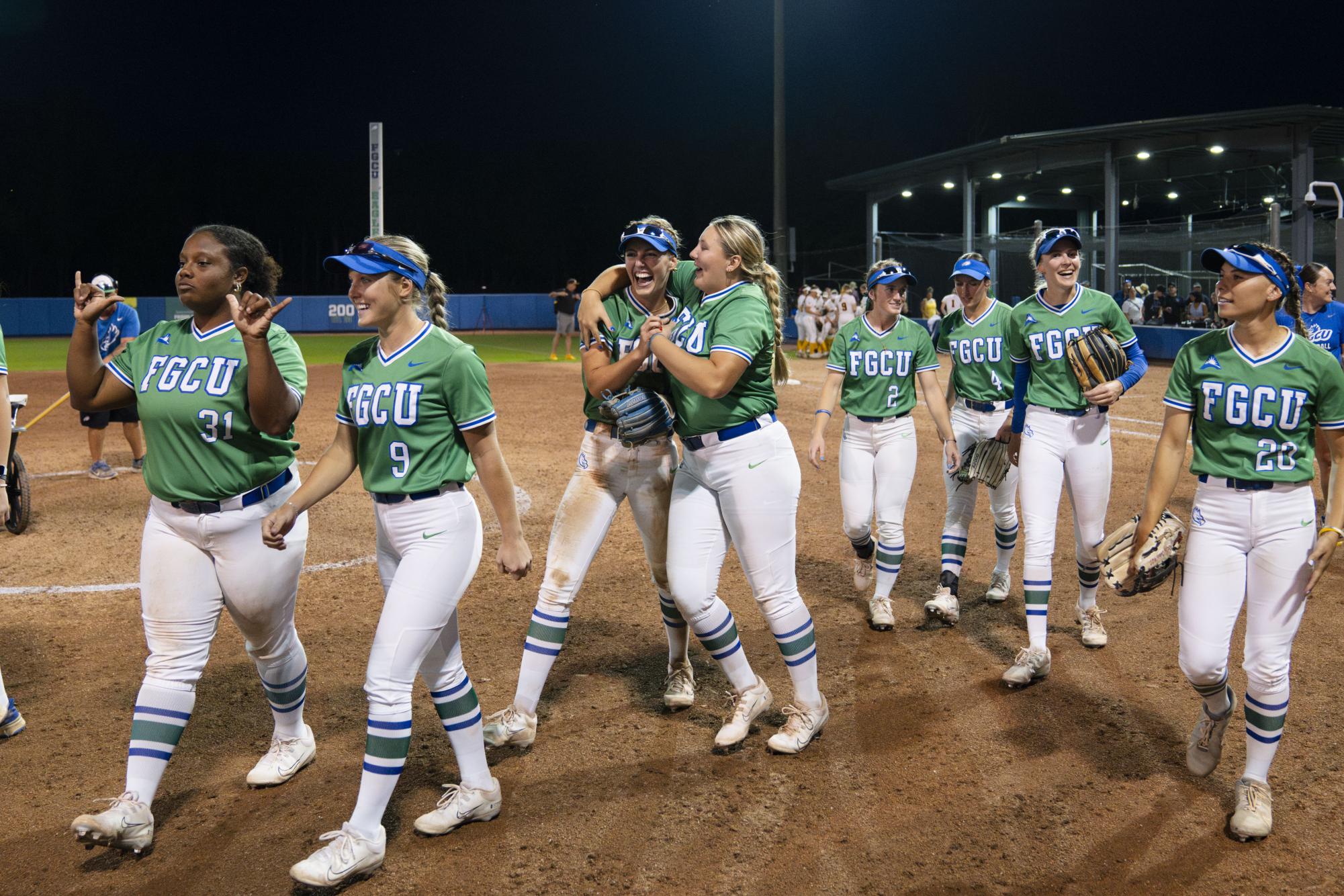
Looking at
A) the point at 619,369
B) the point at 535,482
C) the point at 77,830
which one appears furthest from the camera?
the point at 535,482

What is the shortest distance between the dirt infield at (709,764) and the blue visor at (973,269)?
217 centimetres

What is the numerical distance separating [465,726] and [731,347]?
5.99 feet

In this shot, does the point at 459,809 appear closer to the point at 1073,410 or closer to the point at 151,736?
the point at 151,736

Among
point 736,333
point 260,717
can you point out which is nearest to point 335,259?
point 736,333

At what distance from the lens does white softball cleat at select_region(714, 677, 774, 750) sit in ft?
15.8

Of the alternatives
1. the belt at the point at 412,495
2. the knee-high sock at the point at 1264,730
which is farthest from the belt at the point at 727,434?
the knee-high sock at the point at 1264,730

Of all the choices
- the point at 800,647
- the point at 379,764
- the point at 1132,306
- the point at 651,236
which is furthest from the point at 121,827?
the point at 1132,306

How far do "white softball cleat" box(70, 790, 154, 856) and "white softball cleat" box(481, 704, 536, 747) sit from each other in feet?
4.66

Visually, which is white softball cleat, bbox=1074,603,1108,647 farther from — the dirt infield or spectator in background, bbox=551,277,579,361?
spectator in background, bbox=551,277,579,361

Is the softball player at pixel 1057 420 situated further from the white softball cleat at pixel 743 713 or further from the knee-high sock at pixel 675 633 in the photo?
the knee-high sock at pixel 675 633

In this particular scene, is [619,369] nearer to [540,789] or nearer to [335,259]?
[335,259]

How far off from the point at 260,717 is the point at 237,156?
6826cm

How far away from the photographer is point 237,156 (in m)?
65.8

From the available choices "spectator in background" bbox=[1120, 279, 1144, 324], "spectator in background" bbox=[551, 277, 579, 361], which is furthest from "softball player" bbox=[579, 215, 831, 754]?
"spectator in background" bbox=[1120, 279, 1144, 324]
